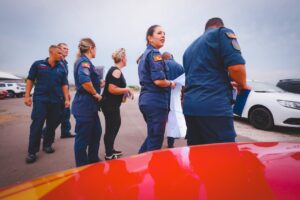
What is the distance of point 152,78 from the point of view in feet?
7.52

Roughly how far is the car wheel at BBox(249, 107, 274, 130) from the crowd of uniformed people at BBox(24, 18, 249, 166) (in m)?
3.45

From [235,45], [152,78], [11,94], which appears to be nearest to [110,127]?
[152,78]

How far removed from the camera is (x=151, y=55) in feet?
7.65

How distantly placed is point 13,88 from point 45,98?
849 inches

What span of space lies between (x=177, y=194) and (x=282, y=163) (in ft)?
1.81

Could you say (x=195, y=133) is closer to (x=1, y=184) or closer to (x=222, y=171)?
(x=222, y=171)

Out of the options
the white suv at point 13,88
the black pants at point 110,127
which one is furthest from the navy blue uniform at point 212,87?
the white suv at point 13,88

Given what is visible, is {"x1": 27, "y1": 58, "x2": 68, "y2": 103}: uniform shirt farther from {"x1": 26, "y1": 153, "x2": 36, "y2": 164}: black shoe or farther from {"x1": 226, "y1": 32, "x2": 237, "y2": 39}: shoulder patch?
{"x1": 226, "y1": 32, "x2": 237, "y2": 39}: shoulder patch

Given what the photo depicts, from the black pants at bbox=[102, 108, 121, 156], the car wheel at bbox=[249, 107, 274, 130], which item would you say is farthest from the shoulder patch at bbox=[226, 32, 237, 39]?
the car wheel at bbox=[249, 107, 274, 130]

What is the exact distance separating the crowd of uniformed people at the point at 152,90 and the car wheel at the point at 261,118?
11.3ft

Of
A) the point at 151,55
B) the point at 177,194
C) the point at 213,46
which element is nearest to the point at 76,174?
the point at 177,194

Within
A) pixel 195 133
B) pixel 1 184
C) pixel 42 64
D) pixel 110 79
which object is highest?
pixel 42 64

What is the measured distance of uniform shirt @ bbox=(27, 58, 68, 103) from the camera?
3180 mm

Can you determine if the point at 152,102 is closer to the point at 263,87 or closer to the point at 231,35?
the point at 231,35
